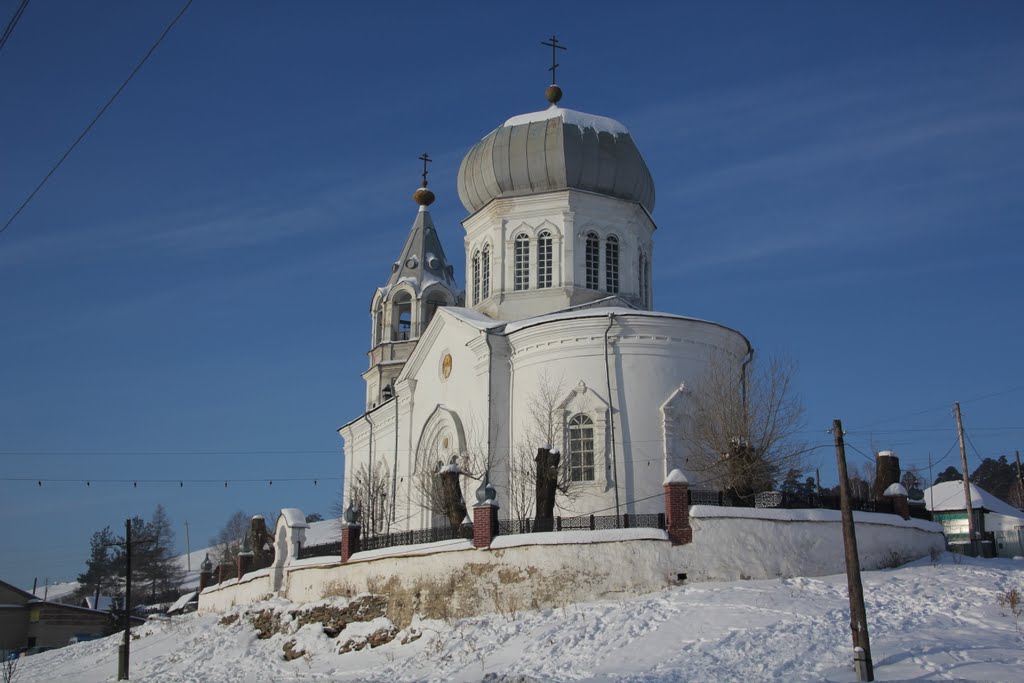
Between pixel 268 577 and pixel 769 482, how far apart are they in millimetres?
14790

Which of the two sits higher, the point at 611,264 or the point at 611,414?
the point at 611,264

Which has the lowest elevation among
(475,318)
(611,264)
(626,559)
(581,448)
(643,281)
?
(626,559)

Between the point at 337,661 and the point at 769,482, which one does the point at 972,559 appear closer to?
the point at 769,482

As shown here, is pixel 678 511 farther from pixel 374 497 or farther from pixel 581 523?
pixel 374 497

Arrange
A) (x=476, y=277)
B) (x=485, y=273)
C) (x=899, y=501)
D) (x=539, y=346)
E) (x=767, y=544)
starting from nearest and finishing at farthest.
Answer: (x=767, y=544)
(x=899, y=501)
(x=539, y=346)
(x=485, y=273)
(x=476, y=277)

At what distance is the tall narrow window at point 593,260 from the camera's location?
32.9 m

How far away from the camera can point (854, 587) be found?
1584 cm

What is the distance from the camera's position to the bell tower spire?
135 feet

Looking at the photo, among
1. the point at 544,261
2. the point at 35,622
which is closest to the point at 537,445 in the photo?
the point at 544,261

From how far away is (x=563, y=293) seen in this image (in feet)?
106

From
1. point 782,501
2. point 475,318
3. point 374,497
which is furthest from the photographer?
point 374,497

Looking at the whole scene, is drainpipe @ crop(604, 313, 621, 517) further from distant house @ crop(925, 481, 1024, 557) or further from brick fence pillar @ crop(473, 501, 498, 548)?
distant house @ crop(925, 481, 1024, 557)

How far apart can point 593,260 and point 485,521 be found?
12.8 m

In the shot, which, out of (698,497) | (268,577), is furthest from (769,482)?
(268,577)
